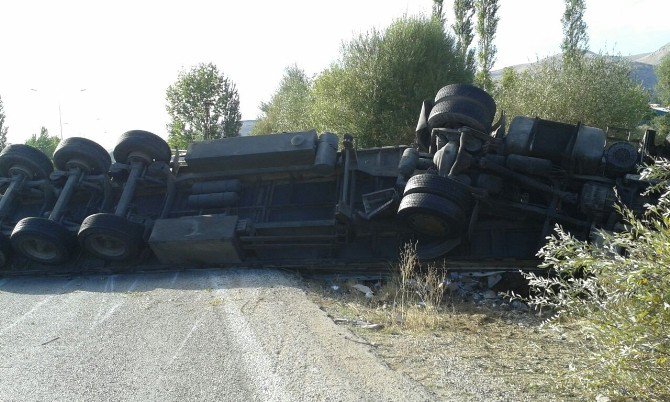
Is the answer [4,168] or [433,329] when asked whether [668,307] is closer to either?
[433,329]

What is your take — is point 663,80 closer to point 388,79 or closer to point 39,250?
point 388,79

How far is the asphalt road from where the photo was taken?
14.9 feet

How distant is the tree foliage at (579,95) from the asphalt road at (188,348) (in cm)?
1468

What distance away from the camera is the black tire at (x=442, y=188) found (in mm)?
7738

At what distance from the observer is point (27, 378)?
17.0 ft

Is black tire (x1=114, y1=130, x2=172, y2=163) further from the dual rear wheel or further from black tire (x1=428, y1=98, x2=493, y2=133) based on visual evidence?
black tire (x1=428, y1=98, x2=493, y2=133)

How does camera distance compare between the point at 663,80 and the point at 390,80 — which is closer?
the point at 390,80

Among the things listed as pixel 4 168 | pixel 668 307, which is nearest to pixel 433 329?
pixel 668 307

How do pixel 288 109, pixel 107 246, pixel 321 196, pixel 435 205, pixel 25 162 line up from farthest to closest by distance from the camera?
pixel 288 109 < pixel 25 162 < pixel 321 196 < pixel 107 246 < pixel 435 205

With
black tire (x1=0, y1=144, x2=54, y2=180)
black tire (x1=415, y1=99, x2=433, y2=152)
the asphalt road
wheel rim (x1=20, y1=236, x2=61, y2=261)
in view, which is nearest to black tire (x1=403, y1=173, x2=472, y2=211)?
A: black tire (x1=415, y1=99, x2=433, y2=152)

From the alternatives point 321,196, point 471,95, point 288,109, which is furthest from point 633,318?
point 288,109

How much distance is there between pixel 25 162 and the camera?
10.8 metres

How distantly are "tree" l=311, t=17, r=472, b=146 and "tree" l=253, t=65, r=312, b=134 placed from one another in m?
3.43

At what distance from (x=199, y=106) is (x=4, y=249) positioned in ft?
71.1
